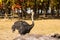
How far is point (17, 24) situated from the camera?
9.76 meters

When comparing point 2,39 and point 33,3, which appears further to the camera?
point 33,3

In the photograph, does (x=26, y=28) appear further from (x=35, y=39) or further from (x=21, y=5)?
(x=21, y=5)

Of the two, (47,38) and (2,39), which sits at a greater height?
(47,38)

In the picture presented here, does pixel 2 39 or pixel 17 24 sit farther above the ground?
pixel 17 24

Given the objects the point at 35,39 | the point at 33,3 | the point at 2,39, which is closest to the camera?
the point at 35,39

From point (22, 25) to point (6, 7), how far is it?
29.5 m

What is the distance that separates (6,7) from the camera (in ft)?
128

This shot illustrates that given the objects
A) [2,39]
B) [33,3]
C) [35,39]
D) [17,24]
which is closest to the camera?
[35,39]

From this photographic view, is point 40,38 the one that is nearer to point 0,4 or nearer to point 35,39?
point 35,39

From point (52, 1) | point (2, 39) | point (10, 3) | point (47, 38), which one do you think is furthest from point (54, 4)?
point (47, 38)

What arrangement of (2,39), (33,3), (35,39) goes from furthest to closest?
1. (33,3)
2. (2,39)
3. (35,39)

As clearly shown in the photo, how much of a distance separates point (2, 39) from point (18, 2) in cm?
2354

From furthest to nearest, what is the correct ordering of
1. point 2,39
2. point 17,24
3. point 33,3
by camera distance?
point 33,3, point 2,39, point 17,24

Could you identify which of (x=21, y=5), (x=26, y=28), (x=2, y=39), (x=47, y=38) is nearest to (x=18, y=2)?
(x=21, y=5)
